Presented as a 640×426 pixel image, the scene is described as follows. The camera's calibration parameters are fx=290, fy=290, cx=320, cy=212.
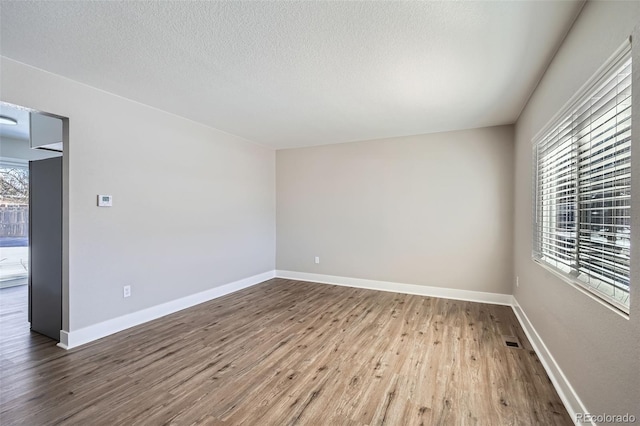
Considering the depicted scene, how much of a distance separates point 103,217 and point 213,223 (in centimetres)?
147

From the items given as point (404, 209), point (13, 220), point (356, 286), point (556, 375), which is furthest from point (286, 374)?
point (13, 220)

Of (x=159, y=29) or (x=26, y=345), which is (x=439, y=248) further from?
(x=26, y=345)

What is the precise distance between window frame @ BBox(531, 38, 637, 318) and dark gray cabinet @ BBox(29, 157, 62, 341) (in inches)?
169

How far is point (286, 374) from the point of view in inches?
90.8

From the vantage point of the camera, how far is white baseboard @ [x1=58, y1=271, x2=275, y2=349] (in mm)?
2748

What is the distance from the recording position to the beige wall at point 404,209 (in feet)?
13.5

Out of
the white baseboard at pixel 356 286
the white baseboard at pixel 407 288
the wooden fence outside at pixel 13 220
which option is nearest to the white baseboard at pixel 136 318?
the white baseboard at pixel 356 286

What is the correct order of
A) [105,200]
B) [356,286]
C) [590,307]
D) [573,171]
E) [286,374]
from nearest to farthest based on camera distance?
1. [590,307]
2. [573,171]
3. [286,374]
4. [105,200]
5. [356,286]

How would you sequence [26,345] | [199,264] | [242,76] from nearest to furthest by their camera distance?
[242,76], [26,345], [199,264]

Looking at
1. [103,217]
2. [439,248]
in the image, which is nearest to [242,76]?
[103,217]

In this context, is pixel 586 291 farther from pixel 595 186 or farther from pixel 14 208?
pixel 14 208

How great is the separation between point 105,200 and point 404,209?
3.92m

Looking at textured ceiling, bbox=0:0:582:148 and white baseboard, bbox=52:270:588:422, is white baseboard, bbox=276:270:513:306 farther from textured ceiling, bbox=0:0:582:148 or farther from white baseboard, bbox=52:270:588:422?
textured ceiling, bbox=0:0:582:148

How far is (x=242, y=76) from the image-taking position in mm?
2580
